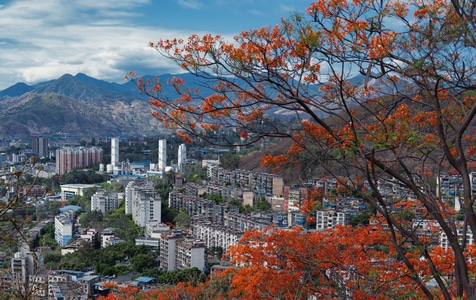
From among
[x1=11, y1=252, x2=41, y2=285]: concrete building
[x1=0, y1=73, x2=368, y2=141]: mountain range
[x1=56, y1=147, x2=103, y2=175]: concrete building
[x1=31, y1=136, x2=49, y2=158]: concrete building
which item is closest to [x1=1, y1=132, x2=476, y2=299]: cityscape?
[x1=11, y1=252, x2=41, y2=285]: concrete building

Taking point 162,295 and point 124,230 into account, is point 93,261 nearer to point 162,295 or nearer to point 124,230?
point 124,230

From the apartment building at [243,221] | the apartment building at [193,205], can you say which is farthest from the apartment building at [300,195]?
the apartment building at [193,205]

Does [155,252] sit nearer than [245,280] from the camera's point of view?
No

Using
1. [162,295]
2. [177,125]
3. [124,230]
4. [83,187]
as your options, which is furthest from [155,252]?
[83,187]

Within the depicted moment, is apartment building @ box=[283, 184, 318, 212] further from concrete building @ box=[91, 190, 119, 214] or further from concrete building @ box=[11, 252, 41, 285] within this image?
concrete building @ box=[91, 190, 119, 214]

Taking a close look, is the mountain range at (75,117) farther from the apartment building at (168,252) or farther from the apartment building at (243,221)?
the apartment building at (168,252)
